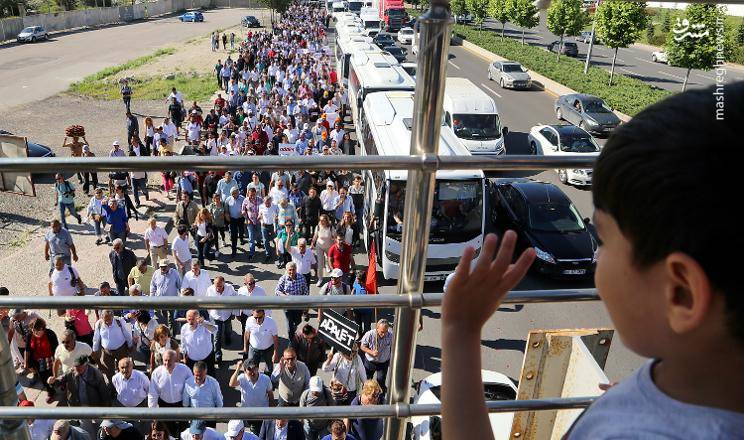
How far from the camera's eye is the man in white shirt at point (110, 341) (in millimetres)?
7205

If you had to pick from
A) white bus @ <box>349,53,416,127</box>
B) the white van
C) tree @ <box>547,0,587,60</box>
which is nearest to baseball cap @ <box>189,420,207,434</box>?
white bus @ <box>349,53,416,127</box>

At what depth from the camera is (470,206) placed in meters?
10.7

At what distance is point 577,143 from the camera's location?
640 inches

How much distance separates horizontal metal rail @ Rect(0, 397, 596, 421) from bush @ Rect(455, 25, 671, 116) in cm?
1699

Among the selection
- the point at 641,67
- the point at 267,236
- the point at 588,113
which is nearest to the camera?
the point at 267,236

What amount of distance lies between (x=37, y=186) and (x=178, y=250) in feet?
30.7

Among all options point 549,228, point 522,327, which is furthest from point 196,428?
point 549,228

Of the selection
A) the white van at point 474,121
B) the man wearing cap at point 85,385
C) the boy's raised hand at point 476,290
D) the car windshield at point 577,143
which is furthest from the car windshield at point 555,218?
the boy's raised hand at point 476,290

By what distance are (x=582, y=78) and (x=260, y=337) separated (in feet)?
84.0

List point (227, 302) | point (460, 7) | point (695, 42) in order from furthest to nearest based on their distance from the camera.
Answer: point (460, 7) < point (695, 42) < point (227, 302)

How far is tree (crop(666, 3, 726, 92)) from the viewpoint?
1600 cm

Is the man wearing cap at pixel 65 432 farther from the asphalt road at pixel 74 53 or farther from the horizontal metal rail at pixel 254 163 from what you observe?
the asphalt road at pixel 74 53

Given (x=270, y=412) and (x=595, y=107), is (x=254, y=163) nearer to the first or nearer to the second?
(x=270, y=412)

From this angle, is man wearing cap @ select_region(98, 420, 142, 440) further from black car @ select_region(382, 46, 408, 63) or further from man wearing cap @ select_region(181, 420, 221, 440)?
black car @ select_region(382, 46, 408, 63)
